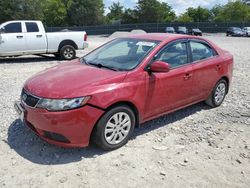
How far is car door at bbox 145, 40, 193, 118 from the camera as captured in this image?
15.3 ft

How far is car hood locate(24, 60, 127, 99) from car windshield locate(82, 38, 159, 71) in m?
0.24

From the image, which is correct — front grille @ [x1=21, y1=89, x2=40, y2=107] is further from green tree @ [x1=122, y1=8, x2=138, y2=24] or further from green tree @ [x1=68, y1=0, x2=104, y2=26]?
green tree @ [x1=122, y1=8, x2=138, y2=24]

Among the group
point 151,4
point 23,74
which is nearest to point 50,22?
point 151,4

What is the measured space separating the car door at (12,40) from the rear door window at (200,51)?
8574mm

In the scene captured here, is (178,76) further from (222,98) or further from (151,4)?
(151,4)

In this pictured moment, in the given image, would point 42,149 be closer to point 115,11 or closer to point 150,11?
point 150,11

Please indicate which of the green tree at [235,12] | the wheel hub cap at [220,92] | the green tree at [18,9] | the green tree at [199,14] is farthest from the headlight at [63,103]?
the green tree at [199,14]

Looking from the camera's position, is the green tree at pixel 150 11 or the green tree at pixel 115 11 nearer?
the green tree at pixel 150 11

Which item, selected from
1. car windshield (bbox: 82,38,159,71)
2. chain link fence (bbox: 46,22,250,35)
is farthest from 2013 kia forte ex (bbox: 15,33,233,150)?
chain link fence (bbox: 46,22,250,35)

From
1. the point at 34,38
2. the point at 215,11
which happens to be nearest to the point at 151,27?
the point at 215,11

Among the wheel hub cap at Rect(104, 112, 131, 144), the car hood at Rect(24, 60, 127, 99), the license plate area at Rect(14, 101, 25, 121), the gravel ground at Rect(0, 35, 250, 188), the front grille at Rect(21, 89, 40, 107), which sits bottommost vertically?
the gravel ground at Rect(0, 35, 250, 188)

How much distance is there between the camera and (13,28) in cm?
1218

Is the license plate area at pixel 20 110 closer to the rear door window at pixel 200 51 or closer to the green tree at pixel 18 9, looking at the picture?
the rear door window at pixel 200 51

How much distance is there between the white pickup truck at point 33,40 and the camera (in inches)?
475
